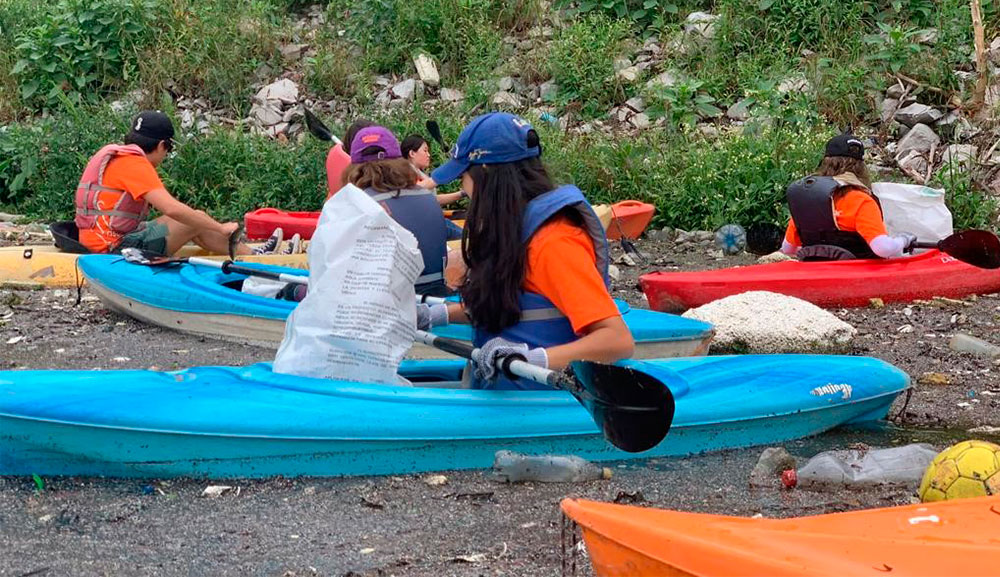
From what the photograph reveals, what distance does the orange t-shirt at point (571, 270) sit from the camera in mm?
3844

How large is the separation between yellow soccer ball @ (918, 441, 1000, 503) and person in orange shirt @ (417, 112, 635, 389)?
0.98 meters

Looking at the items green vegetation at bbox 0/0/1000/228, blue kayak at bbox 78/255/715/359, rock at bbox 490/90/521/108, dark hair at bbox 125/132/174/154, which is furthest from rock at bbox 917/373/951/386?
rock at bbox 490/90/521/108

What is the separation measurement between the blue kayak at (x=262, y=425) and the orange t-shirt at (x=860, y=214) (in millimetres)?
3087

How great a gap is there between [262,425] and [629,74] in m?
8.90

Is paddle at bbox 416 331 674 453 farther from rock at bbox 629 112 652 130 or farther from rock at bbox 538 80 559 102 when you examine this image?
rock at bbox 538 80 559 102

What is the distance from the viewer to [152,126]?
747 cm

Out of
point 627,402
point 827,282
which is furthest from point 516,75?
point 627,402

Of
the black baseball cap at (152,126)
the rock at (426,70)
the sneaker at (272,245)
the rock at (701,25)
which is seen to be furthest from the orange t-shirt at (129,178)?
the rock at (701,25)

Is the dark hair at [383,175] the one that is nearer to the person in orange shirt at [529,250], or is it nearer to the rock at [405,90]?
the person in orange shirt at [529,250]

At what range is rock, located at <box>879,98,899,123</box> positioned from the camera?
37.1 ft

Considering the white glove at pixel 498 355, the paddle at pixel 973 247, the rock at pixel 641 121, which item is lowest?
the paddle at pixel 973 247

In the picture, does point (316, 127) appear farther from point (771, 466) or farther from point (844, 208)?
point (771, 466)

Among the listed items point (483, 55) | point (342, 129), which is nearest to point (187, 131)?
point (342, 129)

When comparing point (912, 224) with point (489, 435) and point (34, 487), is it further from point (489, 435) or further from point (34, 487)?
point (34, 487)
